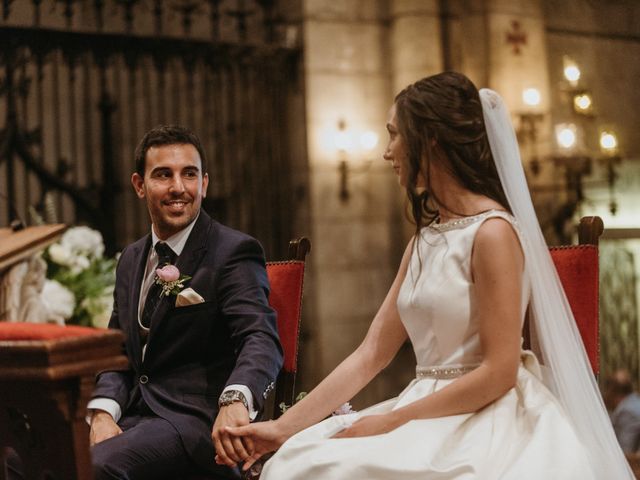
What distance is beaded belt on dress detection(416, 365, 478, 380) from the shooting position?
2273 mm

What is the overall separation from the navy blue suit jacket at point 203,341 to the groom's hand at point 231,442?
0.49ft

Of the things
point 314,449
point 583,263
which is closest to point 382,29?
point 583,263

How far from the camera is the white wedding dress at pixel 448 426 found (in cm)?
204

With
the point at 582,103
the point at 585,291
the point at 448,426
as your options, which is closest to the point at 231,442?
the point at 448,426

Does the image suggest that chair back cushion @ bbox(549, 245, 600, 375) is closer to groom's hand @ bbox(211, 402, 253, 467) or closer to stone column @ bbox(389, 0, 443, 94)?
groom's hand @ bbox(211, 402, 253, 467)

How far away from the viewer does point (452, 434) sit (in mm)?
2139

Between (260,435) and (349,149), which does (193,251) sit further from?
(349,149)

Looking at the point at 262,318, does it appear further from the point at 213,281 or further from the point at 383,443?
the point at 383,443

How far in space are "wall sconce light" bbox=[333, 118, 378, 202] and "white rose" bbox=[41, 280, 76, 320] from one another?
345cm

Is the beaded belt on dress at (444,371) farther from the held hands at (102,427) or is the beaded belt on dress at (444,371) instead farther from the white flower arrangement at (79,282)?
the white flower arrangement at (79,282)

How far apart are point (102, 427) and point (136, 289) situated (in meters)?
0.46

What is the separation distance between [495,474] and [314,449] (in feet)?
1.45

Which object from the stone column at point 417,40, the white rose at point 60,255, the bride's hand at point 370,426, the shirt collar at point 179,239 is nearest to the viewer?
the bride's hand at point 370,426

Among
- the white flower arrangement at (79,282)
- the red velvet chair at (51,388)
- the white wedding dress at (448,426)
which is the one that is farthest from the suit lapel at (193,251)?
the white flower arrangement at (79,282)
